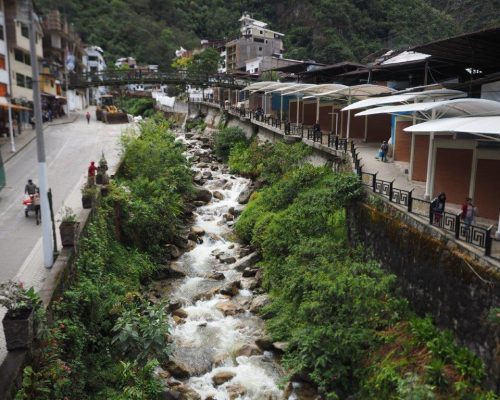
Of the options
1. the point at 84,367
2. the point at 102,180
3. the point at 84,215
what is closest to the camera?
the point at 84,367

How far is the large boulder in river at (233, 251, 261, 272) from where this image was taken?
20469 mm

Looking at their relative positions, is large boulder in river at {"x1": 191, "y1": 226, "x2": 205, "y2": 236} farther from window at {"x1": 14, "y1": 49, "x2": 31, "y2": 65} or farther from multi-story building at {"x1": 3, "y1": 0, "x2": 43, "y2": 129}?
window at {"x1": 14, "y1": 49, "x2": 31, "y2": 65}

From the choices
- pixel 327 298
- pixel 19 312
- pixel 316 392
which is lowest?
pixel 316 392

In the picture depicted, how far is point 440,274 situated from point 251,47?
263ft

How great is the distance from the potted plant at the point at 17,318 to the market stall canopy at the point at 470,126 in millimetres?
11924

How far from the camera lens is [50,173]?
25.1 m

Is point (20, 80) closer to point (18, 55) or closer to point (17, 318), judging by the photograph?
point (18, 55)

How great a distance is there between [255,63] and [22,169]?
174 feet

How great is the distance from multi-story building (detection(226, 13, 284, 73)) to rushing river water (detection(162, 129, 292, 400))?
64.0 metres

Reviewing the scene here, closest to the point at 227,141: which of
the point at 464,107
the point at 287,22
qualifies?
the point at 464,107

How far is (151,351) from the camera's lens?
40.2 ft

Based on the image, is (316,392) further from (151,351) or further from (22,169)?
(22,169)

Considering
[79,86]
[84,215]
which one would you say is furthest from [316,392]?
[79,86]

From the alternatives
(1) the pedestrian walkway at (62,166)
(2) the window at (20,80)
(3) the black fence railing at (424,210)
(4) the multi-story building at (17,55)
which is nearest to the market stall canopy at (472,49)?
(3) the black fence railing at (424,210)
